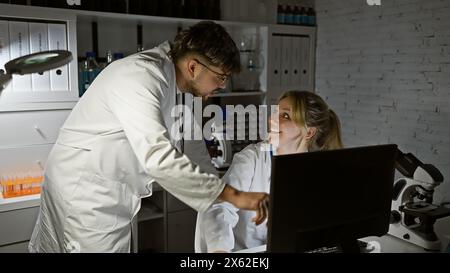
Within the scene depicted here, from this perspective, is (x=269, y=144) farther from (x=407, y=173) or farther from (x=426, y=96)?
(x=426, y=96)

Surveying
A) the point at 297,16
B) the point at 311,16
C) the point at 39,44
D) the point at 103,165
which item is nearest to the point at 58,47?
the point at 39,44

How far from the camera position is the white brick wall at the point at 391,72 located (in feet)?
8.07

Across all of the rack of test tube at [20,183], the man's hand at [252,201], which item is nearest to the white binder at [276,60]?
the rack of test tube at [20,183]

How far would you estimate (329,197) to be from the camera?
1.15 metres

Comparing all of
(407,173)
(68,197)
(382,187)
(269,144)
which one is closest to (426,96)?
(407,173)

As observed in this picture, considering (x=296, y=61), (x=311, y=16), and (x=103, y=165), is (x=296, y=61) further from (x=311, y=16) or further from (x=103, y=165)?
(x=103, y=165)

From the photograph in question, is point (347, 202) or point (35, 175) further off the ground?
point (347, 202)

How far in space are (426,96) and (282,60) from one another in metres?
1.04

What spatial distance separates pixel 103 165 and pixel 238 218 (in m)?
0.57

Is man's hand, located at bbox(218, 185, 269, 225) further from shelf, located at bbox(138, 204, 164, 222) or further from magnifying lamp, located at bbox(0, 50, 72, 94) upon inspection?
shelf, located at bbox(138, 204, 164, 222)
